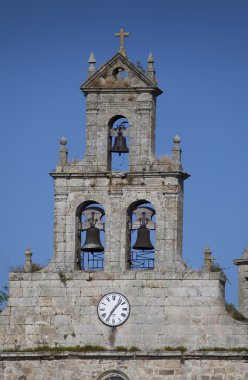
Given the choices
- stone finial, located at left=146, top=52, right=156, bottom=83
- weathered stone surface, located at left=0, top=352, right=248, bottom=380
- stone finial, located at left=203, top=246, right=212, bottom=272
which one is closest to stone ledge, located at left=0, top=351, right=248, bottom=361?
weathered stone surface, located at left=0, top=352, right=248, bottom=380

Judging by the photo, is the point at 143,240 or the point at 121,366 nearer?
the point at 121,366

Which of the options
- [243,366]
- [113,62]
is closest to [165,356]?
[243,366]

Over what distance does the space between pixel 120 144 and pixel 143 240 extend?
A: 2.84 meters

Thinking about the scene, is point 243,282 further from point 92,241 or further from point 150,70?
point 150,70

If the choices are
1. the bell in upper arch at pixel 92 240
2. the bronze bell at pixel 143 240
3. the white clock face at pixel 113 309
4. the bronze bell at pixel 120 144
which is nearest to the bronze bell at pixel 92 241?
the bell in upper arch at pixel 92 240

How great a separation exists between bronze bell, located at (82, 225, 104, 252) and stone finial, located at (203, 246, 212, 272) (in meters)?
3.03

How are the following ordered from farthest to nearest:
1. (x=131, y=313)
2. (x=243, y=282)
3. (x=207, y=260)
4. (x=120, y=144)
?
(x=243, y=282), (x=120, y=144), (x=131, y=313), (x=207, y=260)

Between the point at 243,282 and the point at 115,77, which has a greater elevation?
the point at 115,77

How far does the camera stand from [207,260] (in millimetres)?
67375

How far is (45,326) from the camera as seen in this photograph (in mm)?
68125

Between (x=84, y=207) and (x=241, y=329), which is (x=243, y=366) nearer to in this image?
(x=241, y=329)

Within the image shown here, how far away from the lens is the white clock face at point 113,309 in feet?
222

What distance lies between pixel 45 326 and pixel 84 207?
11.7 feet

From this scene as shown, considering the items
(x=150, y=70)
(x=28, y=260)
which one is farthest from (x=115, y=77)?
(x=28, y=260)
